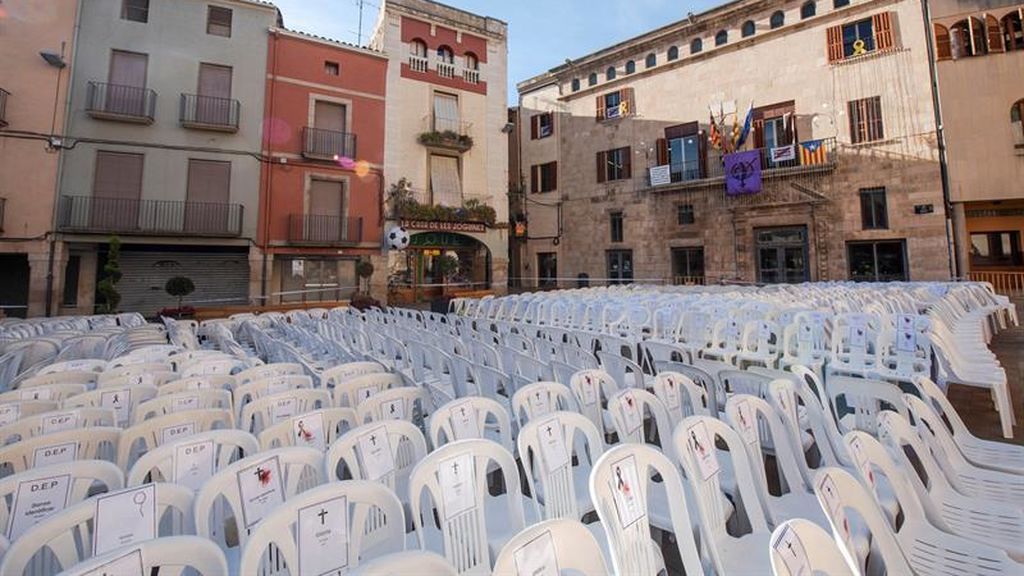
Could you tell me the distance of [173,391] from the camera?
3121mm

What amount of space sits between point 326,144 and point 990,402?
1765 centimetres

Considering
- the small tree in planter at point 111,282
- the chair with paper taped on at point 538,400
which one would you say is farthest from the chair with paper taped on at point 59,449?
the small tree in planter at point 111,282

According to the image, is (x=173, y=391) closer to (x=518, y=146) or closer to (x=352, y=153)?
(x=352, y=153)

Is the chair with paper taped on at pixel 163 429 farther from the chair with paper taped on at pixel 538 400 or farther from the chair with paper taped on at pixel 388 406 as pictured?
the chair with paper taped on at pixel 538 400

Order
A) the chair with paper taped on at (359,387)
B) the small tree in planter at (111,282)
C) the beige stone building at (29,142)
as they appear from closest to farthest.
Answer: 1. the chair with paper taped on at (359,387)
2. the small tree in planter at (111,282)
3. the beige stone building at (29,142)

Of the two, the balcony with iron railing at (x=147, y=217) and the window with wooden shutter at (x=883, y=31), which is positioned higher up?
the window with wooden shutter at (x=883, y=31)

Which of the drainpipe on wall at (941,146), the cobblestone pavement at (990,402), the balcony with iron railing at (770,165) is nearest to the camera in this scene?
the cobblestone pavement at (990,402)

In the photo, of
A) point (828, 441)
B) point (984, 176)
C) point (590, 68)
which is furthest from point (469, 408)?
point (590, 68)

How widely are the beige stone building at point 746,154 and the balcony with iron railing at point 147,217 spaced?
46.3 feet

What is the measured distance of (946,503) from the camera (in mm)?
2264

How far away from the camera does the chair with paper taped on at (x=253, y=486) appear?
1603 mm

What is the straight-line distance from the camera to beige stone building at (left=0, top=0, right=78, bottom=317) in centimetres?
1248

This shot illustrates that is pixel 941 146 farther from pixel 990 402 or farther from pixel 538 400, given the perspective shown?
pixel 538 400

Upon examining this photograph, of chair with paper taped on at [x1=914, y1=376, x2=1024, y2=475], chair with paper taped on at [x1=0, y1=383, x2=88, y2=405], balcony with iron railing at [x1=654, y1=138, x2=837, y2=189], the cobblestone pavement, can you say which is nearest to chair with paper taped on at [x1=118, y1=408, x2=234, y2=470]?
chair with paper taped on at [x1=0, y1=383, x2=88, y2=405]
